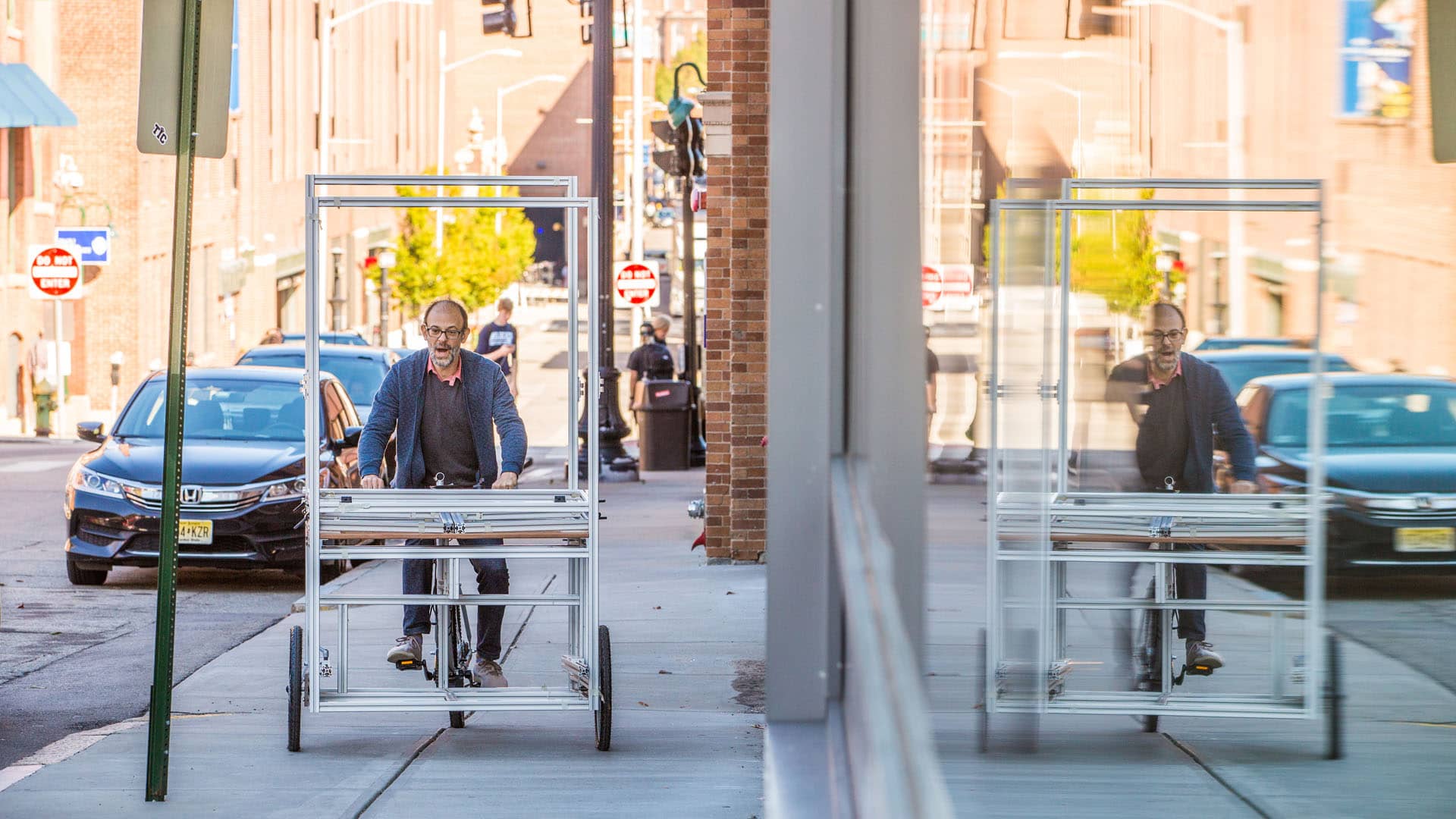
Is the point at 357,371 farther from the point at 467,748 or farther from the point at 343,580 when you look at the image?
the point at 467,748

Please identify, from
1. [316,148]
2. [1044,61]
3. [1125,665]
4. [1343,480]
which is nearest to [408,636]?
[1125,665]

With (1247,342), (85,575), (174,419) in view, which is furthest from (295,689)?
(85,575)

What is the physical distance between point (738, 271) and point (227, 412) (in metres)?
4.33

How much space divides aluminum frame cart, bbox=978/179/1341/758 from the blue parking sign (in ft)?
93.7

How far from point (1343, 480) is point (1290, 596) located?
1426 millimetres

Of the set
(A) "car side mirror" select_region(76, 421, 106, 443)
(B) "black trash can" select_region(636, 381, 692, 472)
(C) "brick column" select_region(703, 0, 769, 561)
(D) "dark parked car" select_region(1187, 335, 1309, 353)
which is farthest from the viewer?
(B) "black trash can" select_region(636, 381, 692, 472)

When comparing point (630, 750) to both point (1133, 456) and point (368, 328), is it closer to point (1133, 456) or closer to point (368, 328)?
point (1133, 456)

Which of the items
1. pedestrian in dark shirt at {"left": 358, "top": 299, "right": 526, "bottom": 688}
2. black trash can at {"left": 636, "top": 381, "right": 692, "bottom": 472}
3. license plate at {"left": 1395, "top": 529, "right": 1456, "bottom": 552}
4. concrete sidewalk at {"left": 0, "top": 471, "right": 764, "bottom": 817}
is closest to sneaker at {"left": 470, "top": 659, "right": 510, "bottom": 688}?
pedestrian in dark shirt at {"left": 358, "top": 299, "right": 526, "bottom": 688}

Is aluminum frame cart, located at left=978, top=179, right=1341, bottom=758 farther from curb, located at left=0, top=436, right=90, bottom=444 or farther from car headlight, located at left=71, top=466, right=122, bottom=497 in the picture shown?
curb, located at left=0, top=436, right=90, bottom=444

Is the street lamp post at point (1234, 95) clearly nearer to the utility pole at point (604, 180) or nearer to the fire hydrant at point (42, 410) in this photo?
the utility pole at point (604, 180)

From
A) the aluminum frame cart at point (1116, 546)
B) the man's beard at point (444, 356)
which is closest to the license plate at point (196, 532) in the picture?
the man's beard at point (444, 356)

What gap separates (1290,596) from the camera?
6.30m

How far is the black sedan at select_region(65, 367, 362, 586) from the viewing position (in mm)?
12531

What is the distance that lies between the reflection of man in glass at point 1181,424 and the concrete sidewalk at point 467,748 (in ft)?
5.59
